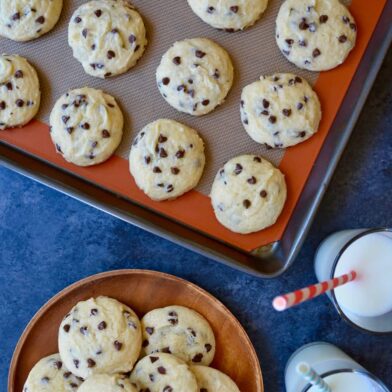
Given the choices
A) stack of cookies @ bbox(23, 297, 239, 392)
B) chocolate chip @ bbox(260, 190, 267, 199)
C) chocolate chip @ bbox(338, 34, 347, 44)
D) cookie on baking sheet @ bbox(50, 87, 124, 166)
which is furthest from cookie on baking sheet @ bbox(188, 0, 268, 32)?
stack of cookies @ bbox(23, 297, 239, 392)

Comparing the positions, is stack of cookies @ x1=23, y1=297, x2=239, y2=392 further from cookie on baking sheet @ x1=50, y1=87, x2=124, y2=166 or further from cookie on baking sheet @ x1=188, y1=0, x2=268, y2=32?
cookie on baking sheet @ x1=188, y1=0, x2=268, y2=32

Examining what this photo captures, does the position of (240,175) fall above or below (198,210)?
above

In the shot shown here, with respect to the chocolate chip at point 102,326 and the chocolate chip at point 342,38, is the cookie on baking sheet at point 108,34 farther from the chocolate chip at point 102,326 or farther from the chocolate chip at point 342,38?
the chocolate chip at point 102,326

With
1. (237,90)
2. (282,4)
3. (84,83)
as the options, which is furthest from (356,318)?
(84,83)

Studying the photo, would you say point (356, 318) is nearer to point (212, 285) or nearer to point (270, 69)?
point (212, 285)

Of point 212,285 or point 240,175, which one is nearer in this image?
point 240,175

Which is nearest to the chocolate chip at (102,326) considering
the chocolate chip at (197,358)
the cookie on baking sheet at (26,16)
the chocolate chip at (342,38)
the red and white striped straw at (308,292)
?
the chocolate chip at (197,358)
